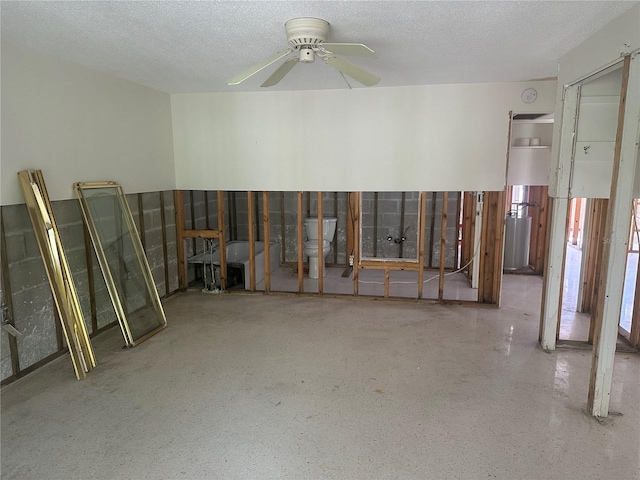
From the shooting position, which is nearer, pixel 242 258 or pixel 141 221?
pixel 141 221

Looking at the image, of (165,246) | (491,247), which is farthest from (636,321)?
(165,246)

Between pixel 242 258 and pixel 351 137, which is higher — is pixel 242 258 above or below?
below

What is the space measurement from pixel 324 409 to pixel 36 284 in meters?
2.39

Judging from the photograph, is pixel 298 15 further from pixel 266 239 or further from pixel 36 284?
pixel 266 239

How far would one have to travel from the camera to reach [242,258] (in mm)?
6062

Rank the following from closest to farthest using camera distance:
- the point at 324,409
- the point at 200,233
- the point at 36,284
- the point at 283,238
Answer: the point at 324,409, the point at 36,284, the point at 200,233, the point at 283,238

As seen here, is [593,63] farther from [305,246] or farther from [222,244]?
[222,244]

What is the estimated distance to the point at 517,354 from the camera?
11.2 ft

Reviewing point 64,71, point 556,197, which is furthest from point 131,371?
point 556,197

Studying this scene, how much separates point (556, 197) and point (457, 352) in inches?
59.4

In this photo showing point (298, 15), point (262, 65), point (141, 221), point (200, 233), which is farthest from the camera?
point (200, 233)

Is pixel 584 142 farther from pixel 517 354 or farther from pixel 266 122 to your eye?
pixel 266 122

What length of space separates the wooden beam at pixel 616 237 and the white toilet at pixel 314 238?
3.60 m

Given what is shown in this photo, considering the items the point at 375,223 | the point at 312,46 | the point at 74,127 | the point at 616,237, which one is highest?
the point at 312,46
